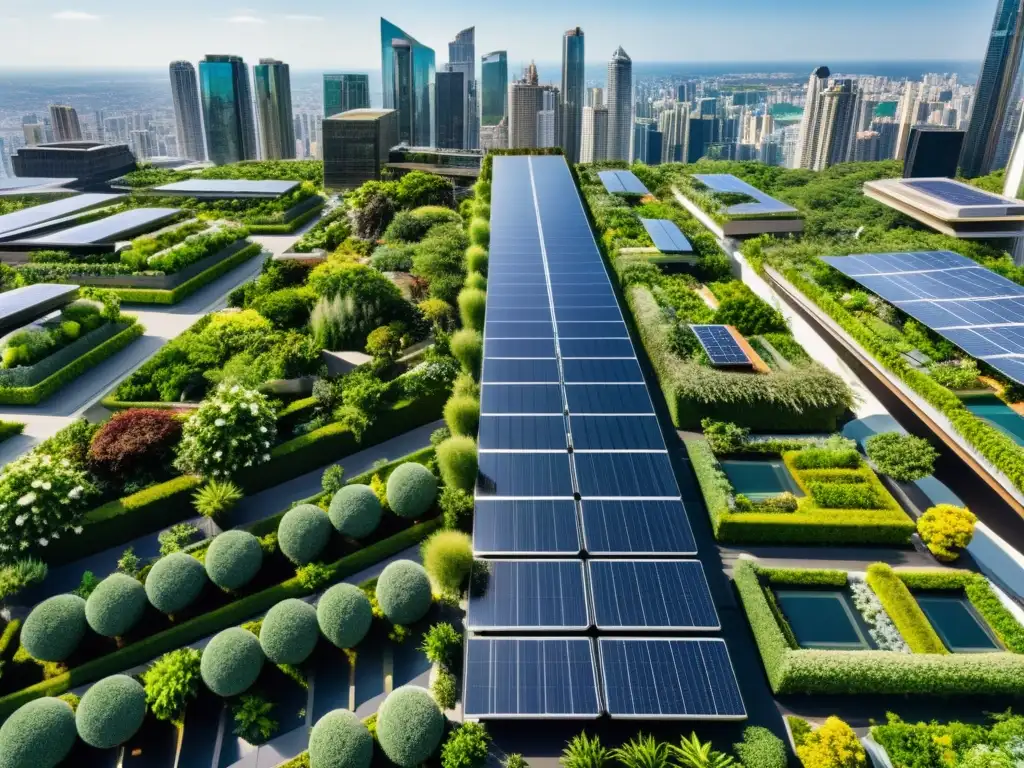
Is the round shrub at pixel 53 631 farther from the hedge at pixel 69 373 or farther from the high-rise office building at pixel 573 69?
the high-rise office building at pixel 573 69

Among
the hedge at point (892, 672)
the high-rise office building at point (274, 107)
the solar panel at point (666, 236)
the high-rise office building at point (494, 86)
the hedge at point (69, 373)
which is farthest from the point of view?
the high-rise office building at point (494, 86)

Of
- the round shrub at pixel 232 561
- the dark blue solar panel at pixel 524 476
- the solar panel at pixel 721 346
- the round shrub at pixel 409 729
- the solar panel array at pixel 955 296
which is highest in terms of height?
the solar panel array at pixel 955 296

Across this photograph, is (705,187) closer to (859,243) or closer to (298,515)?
(859,243)

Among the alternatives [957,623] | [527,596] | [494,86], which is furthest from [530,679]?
[494,86]

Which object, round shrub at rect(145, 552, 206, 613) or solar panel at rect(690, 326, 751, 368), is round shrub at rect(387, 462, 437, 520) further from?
solar panel at rect(690, 326, 751, 368)

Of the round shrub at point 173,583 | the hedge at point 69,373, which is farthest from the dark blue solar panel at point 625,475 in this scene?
the hedge at point 69,373

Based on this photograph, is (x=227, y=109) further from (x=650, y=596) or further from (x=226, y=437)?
(x=650, y=596)

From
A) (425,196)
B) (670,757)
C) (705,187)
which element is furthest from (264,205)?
(670,757)
